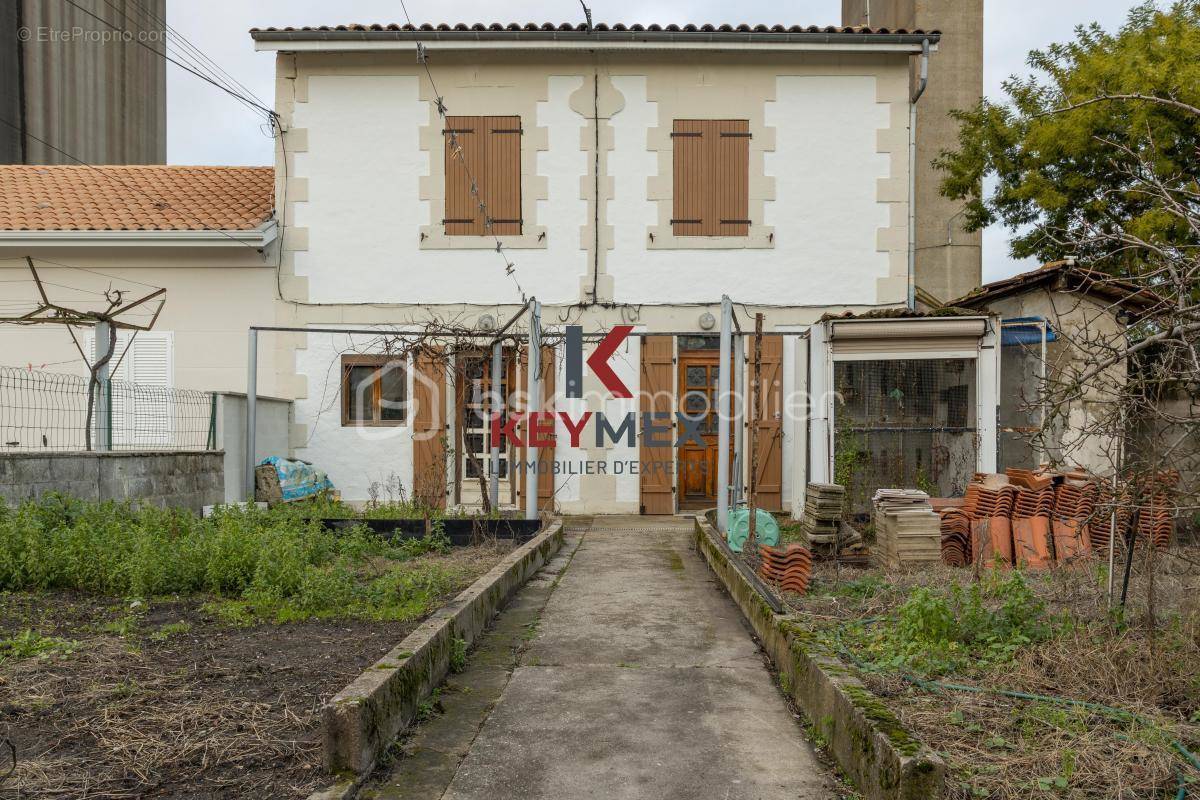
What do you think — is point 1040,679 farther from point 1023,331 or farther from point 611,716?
point 1023,331

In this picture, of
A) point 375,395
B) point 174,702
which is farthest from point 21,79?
point 174,702

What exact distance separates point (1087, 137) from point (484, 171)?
907 cm

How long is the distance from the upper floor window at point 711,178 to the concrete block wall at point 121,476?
643 centimetres

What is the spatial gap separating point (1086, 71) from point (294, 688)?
14.8 meters

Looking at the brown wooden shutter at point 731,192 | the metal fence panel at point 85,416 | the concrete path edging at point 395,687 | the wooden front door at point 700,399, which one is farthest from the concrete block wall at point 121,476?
the brown wooden shutter at point 731,192

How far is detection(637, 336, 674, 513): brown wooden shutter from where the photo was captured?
38.3ft

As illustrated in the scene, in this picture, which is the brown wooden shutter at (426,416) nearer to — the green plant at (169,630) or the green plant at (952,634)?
the green plant at (169,630)

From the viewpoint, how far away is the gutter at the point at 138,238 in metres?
11.3

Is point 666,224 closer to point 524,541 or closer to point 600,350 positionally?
point 600,350

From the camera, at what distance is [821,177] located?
11.9 m

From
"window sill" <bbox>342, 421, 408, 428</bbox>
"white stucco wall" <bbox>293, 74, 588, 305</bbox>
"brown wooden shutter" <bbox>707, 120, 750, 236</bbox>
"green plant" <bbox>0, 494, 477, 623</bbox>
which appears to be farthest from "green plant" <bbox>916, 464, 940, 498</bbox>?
"window sill" <bbox>342, 421, 408, 428</bbox>

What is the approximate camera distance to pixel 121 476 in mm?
8281

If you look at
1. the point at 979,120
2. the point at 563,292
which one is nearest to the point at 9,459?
the point at 563,292

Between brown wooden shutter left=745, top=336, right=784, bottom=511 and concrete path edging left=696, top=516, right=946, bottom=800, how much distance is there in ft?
20.6
